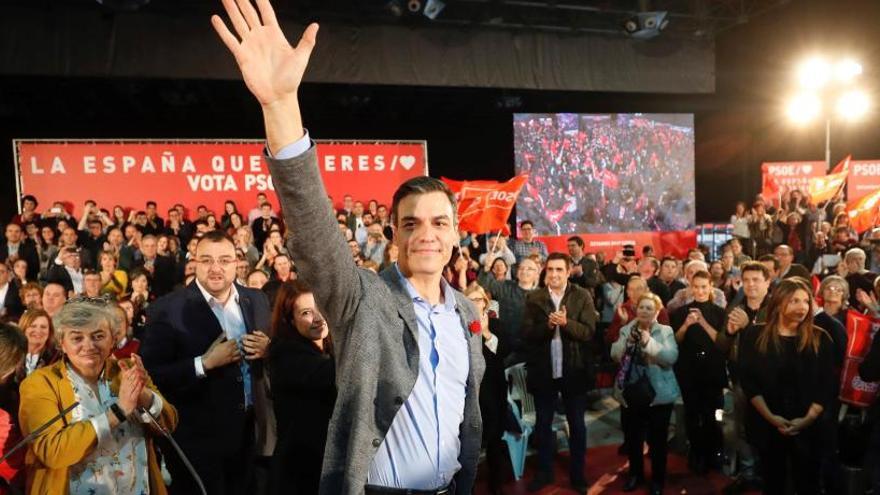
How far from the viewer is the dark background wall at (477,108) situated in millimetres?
10969

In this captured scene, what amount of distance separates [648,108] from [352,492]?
1342 centimetres

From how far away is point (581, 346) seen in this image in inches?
195

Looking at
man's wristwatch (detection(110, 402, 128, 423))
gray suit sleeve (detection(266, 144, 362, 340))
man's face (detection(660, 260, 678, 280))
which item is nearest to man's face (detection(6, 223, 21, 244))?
man's wristwatch (detection(110, 402, 128, 423))

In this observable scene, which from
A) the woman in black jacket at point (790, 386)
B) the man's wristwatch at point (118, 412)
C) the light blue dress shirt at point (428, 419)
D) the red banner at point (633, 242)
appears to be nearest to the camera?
the light blue dress shirt at point (428, 419)

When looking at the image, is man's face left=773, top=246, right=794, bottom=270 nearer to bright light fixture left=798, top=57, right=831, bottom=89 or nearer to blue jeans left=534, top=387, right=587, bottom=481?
blue jeans left=534, top=387, right=587, bottom=481

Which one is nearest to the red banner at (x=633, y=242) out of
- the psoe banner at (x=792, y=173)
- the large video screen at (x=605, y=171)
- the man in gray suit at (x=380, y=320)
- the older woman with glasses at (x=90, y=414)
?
the large video screen at (x=605, y=171)

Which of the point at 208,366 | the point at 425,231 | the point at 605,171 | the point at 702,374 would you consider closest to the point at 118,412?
the point at 208,366

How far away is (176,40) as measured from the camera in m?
9.30

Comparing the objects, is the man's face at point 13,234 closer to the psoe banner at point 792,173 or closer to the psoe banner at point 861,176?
the psoe banner at point 792,173

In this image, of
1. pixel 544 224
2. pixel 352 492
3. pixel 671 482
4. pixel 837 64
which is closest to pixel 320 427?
pixel 352 492

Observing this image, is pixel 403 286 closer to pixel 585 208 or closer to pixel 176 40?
pixel 176 40

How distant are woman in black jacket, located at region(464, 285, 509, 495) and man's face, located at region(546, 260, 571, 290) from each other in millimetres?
527

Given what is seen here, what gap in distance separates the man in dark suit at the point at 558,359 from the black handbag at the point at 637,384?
0.36m

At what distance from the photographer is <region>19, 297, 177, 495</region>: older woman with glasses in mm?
2238
